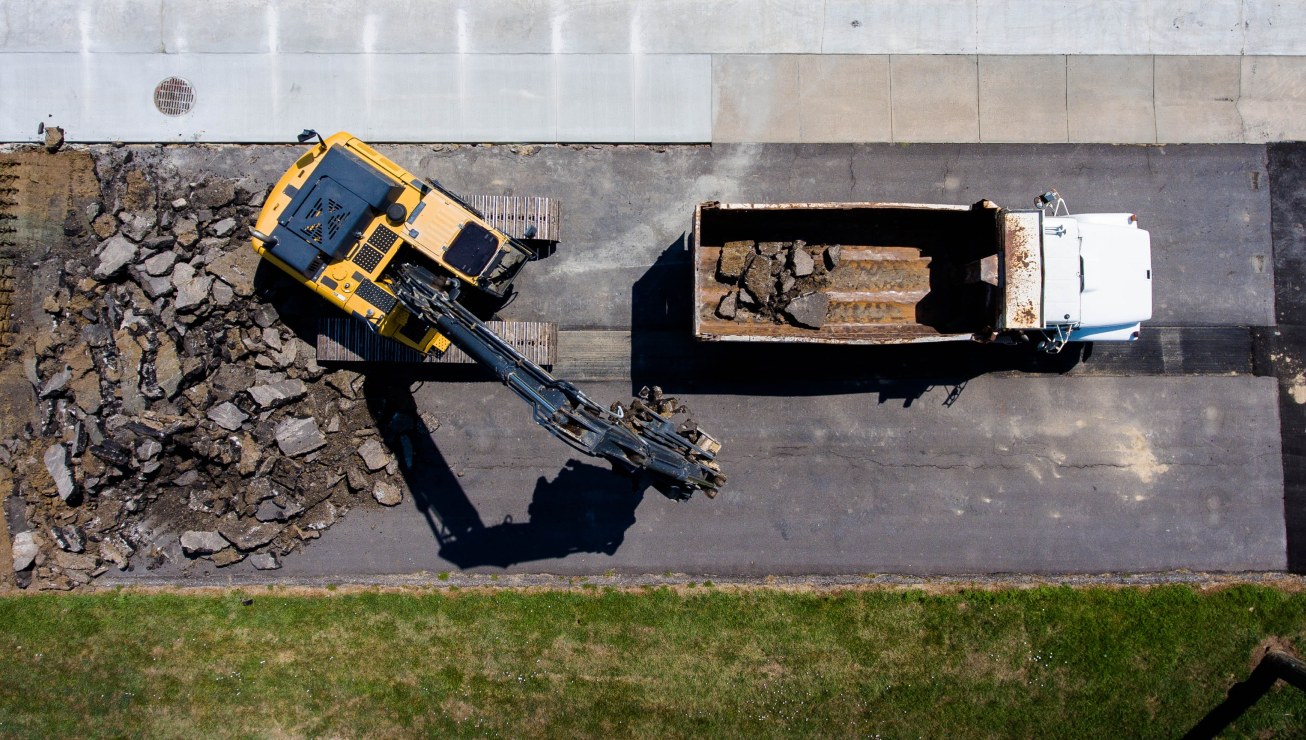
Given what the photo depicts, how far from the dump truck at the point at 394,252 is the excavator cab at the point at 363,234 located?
2 cm

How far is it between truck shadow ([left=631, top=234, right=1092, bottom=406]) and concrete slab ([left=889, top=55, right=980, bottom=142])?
13.8 feet

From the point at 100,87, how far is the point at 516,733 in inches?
581

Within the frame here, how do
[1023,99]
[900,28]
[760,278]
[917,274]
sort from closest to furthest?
[760,278] → [917,274] → [1023,99] → [900,28]

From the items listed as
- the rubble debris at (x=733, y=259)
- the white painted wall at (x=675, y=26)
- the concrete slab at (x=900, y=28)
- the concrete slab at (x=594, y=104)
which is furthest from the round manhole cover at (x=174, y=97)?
the concrete slab at (x=900, y=28)

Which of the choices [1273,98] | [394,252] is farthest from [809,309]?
[1273,98]

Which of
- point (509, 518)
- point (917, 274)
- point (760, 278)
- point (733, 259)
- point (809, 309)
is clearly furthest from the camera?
point (509, 518)

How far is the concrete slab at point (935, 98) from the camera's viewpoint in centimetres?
1342

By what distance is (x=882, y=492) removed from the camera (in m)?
13.1

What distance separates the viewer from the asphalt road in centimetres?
1300

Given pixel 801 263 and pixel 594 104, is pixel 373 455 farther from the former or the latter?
pixel 801 263

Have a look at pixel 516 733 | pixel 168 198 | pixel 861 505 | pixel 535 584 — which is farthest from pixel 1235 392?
pixel 168 198

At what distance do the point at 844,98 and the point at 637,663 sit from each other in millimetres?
11560

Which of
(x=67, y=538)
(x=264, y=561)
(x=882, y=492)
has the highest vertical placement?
(x=882, y=492)

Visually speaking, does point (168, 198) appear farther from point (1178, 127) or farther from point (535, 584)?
point (1178, 127)
